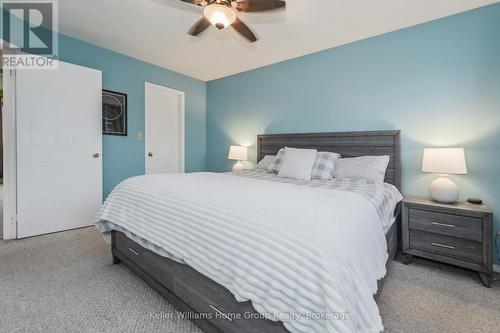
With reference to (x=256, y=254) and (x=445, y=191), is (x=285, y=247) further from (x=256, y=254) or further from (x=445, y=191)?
(x=445, y=191)

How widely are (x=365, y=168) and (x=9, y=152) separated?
12.8 ft

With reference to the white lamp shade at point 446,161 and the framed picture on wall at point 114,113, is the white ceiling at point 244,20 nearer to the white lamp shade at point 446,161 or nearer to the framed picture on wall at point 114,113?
the framed picture on wall at point 114,113

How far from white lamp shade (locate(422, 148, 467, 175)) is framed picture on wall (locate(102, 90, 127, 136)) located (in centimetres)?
Result: 390

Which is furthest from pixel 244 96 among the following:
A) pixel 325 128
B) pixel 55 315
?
pixel 55 315

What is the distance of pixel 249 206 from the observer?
1157 mm

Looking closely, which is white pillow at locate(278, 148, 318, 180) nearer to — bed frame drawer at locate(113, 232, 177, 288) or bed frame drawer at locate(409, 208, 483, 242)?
bed frame drawer at locate(409, 208, 483, 242)

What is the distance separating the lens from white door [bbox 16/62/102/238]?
8.55 ft

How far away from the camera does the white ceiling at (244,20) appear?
2.24 metres

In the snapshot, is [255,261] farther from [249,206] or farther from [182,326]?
[182,326]

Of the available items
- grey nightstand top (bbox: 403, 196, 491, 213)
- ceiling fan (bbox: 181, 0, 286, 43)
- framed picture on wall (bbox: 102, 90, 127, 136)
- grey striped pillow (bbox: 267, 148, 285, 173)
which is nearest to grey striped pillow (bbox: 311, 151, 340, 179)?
grey striped pillow (bbox: 267, 148, 285, 173)

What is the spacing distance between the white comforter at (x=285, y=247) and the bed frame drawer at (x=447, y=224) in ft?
3.51

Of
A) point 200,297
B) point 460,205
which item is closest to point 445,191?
point 460,205

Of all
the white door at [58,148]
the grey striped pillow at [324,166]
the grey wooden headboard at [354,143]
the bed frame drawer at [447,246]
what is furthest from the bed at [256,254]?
the white door at [58,148]

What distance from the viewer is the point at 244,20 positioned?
8.19ft
